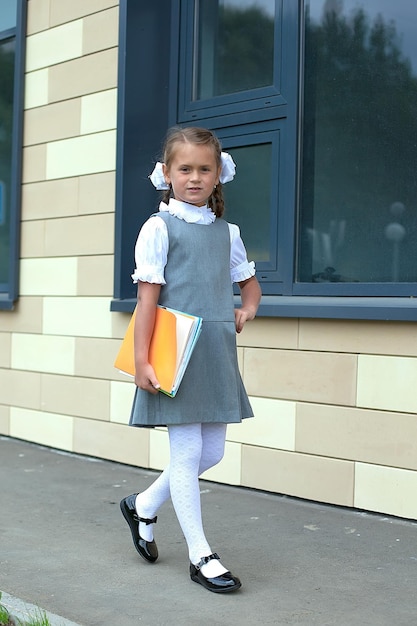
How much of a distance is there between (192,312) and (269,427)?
1721mm

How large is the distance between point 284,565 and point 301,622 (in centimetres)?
67

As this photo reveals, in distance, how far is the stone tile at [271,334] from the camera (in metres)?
4.89

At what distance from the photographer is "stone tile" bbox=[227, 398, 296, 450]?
4910 millimetres

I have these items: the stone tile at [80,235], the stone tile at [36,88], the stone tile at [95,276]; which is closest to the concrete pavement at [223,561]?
the stone tile at [95,276]

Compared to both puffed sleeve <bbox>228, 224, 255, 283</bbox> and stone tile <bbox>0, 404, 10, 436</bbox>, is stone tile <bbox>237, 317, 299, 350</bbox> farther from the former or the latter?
stone tile <bbox>0, 404, 10, 436</bbox>

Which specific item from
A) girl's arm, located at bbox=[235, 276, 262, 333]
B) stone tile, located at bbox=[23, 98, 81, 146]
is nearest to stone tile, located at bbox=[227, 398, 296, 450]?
girl's arm, located at bbox=[235, 276, 262, 333]

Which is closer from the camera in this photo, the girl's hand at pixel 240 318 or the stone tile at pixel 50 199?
the girl's hand at pixel 240 318

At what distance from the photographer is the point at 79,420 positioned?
618 cm

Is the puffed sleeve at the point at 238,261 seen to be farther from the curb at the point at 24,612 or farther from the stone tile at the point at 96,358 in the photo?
the stone tile at the point at 96,358

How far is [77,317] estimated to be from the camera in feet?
20.3

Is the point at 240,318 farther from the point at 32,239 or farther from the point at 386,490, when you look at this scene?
the point at 32,239

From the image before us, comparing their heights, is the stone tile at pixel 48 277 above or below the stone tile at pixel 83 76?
below

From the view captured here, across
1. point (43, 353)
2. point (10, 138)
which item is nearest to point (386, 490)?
point (43, 353)

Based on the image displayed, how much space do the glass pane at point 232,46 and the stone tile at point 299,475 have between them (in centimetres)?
215
